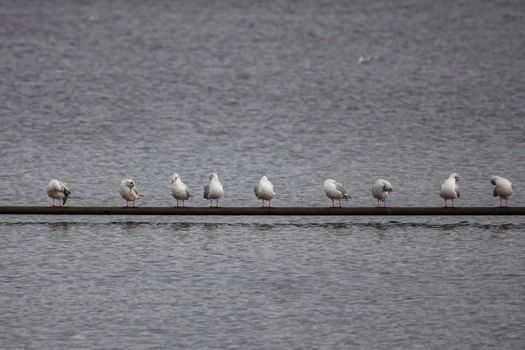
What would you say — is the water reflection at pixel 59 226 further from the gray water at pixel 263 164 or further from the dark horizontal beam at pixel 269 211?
the dark horizontal beam at pixel 269 211

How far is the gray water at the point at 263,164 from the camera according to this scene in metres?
20.1

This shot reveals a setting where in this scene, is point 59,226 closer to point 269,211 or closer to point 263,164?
point 269,211

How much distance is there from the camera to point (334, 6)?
9850cm

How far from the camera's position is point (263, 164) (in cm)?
4141

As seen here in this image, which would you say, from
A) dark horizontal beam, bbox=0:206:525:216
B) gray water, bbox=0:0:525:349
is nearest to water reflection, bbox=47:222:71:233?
gray water, bbox=0:0:525:349

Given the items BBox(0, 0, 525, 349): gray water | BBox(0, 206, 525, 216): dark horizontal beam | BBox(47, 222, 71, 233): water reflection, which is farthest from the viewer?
BBox(0, 206, 525, 216): dark horizontal beam

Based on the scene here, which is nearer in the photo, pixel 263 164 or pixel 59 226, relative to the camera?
pixel 59 226

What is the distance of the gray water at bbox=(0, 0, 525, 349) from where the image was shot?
65.9 ft

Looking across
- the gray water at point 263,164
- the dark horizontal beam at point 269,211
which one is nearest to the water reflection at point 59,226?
the gray water at point 263,164

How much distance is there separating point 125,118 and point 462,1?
4900cm

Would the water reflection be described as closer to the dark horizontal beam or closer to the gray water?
the gray water

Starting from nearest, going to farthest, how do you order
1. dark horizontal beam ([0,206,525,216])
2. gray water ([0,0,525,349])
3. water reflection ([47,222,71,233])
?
gray water ([0,0,525,349]), water reflection ([47,222,71,233]), dark horizontal beam ([0,206,525,216])

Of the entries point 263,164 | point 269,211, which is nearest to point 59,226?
point 269,211

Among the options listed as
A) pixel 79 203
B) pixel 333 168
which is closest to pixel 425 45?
pixel 333 168
